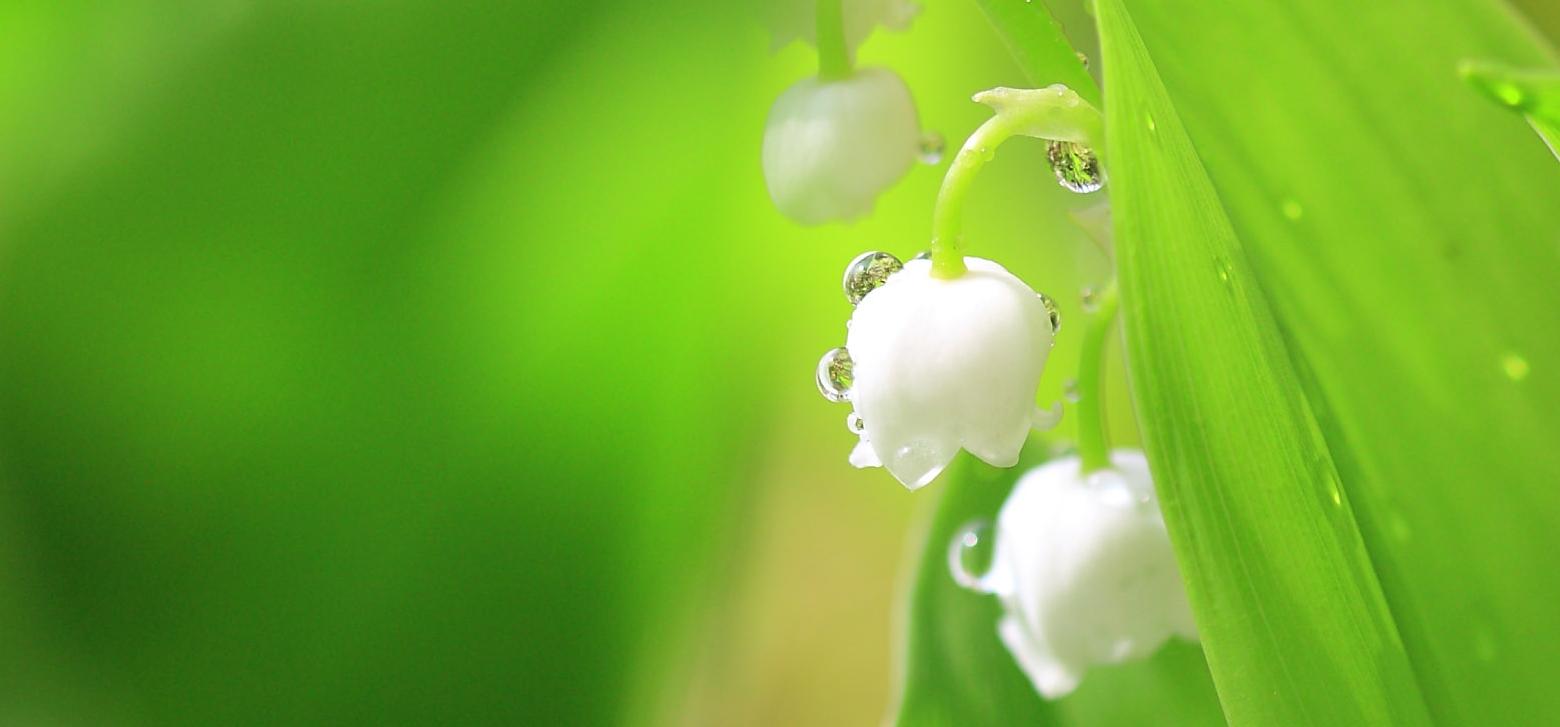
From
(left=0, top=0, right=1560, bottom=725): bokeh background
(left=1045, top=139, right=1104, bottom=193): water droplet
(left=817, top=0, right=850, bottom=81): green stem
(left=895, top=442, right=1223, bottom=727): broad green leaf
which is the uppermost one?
(left=1045, top=139, right=1104, bottom=193): water droplet

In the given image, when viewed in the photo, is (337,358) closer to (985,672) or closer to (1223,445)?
(985,672)

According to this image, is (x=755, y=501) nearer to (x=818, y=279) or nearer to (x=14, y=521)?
(x=818, y=279)

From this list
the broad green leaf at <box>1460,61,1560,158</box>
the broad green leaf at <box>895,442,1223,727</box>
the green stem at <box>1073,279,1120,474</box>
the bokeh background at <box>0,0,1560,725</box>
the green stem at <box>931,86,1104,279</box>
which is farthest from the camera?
the bokeh background at <box>0,0,1560,725</box>

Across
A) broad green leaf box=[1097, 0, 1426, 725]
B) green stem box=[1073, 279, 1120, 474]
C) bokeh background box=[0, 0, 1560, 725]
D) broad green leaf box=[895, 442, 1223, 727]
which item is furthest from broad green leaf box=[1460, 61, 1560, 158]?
bokeh background box=[0, 0, 1560, 725]

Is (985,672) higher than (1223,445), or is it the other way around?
(1223,445)

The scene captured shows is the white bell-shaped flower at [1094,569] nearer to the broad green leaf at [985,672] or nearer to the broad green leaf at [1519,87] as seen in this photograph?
the broad green leaf at [985,672]

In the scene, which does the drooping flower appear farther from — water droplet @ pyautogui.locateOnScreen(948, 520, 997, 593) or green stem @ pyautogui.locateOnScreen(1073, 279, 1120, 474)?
water droplet @ pyautogui.locateOnScreen(948, 520, 997, 593)

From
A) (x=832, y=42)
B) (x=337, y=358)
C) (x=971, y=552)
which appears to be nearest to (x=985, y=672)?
(x=971, y=552)
